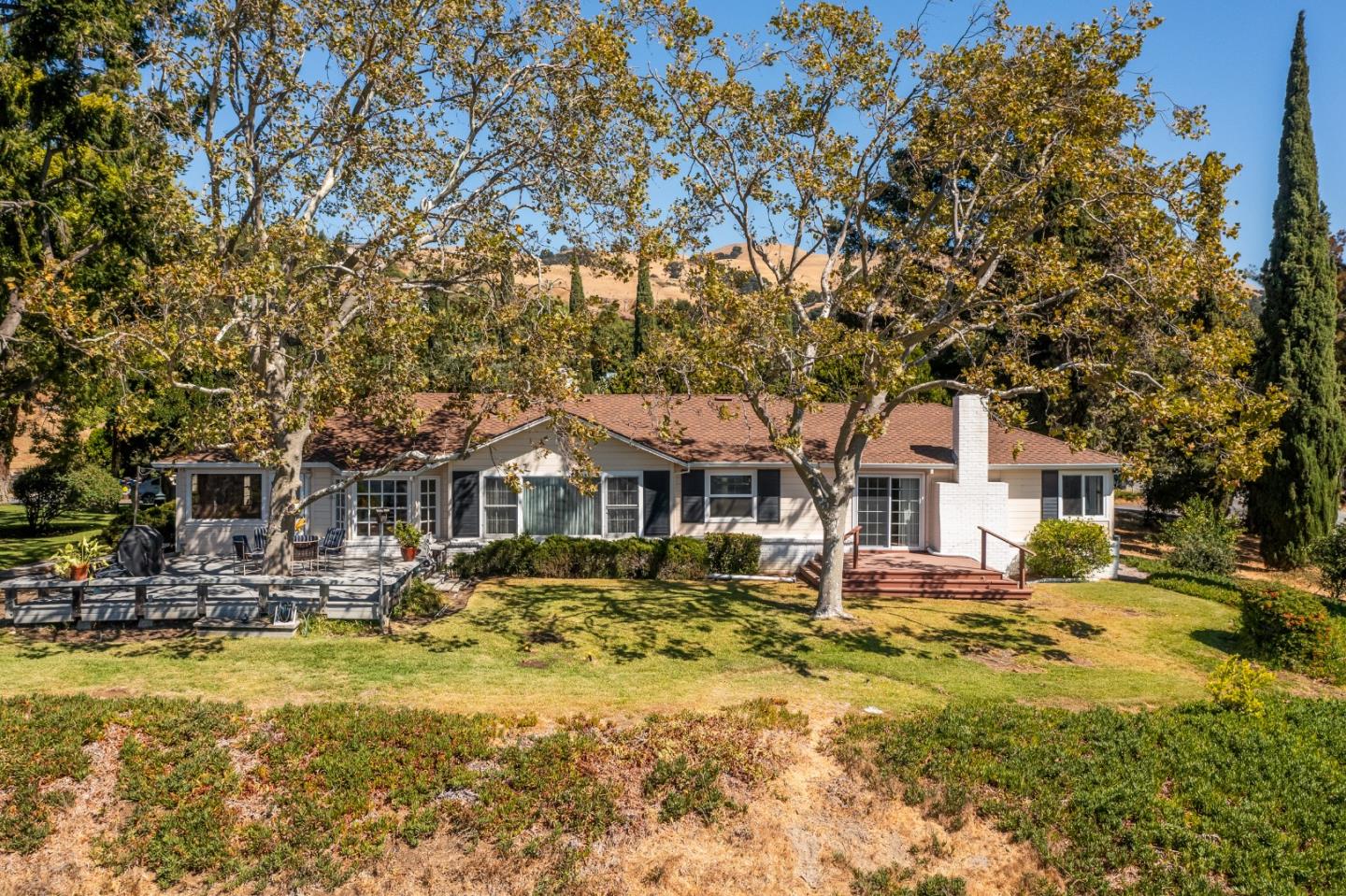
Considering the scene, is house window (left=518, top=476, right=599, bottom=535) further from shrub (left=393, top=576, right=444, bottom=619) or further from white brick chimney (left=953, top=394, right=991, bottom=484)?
white brick chimney (left=953, top=394, right=991, bottom=484)

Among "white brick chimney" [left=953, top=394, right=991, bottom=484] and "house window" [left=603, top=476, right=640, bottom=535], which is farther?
"house window" [left=603, top=476, right=640, bottom=535]

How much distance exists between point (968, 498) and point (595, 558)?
1061 centimetres

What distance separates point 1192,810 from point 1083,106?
1230cm

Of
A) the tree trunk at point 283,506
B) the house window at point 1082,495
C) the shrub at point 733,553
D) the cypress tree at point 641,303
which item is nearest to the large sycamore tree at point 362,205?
the tree trunk at point 283,506

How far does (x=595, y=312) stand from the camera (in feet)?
55.0

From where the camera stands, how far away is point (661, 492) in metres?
22.8

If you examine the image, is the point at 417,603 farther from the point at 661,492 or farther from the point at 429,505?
the point at 661,492

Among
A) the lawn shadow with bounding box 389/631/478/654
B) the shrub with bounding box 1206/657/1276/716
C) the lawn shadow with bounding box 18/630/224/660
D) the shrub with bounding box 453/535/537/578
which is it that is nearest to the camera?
the shrub with bounding box 1206/657/1276/716

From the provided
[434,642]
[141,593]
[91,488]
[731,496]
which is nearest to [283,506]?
[141,593]

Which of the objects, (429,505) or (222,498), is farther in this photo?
(429,505)

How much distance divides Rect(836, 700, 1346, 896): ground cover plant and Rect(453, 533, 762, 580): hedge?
10765 mm

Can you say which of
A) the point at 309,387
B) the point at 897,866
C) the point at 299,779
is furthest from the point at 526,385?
the point at 897,866

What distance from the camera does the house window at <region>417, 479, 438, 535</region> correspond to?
23.1 meters

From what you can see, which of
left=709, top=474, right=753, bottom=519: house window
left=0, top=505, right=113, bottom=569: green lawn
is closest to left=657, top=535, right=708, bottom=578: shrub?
left=709, top=474, right=753, bottom=519: house window
